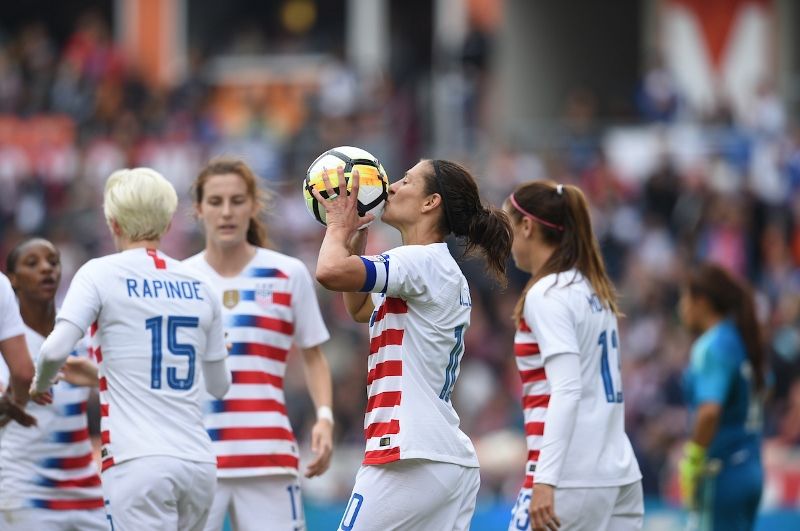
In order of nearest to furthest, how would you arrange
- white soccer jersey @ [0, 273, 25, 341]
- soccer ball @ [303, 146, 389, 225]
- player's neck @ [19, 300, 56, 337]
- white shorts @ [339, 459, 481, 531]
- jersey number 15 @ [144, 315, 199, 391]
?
1. white shorts @ [339, 459, 481, 531]
2. soccer ball @ [303, 146, 389, 225]
3. jersey number 15 @ [144, 315, 199, 391]
4. white soccer jersey @ [0, 273, 25, 341]
5. player's neck @ [19, 300, 56, 337]

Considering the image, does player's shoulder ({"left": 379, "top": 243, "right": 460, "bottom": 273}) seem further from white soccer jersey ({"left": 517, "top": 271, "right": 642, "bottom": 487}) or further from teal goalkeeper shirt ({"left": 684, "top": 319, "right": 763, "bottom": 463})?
teal goalkeeper shirt ({"left": 684, "top": 319, "right": 763, "bottom": 463})

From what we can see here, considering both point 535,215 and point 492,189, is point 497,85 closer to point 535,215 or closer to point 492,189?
point 492,189

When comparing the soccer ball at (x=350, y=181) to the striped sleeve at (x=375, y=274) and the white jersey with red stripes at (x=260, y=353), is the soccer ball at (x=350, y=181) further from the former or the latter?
the white jersey with red stripes at (x=260, y=353)

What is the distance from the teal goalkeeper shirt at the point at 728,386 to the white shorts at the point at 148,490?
3.33 metres

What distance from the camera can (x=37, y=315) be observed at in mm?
7219

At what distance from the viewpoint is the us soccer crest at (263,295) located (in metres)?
7.55

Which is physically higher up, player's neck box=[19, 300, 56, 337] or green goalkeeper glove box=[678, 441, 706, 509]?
player's neck box=[19, 300, 56, 337]

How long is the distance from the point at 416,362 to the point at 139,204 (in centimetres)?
148

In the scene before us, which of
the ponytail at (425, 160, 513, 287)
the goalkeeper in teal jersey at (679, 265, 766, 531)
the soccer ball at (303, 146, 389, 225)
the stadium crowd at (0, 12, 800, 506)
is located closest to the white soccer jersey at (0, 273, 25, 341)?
the soccer ball at (303, 146, 389, 225)

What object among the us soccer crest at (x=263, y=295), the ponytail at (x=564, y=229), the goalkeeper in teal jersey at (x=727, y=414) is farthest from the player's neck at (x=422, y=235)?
the goalkeeper in teal jersey at (x=727, y=414)

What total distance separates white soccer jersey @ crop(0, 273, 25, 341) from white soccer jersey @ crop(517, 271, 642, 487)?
7.71 feet

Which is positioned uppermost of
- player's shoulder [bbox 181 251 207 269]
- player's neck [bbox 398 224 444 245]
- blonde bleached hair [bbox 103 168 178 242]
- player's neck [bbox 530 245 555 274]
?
blonde bleached hair [bbox 103 168 178 242]

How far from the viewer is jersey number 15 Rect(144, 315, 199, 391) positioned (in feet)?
20.8

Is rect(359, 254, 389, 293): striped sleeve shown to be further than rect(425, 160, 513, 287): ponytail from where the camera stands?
No
